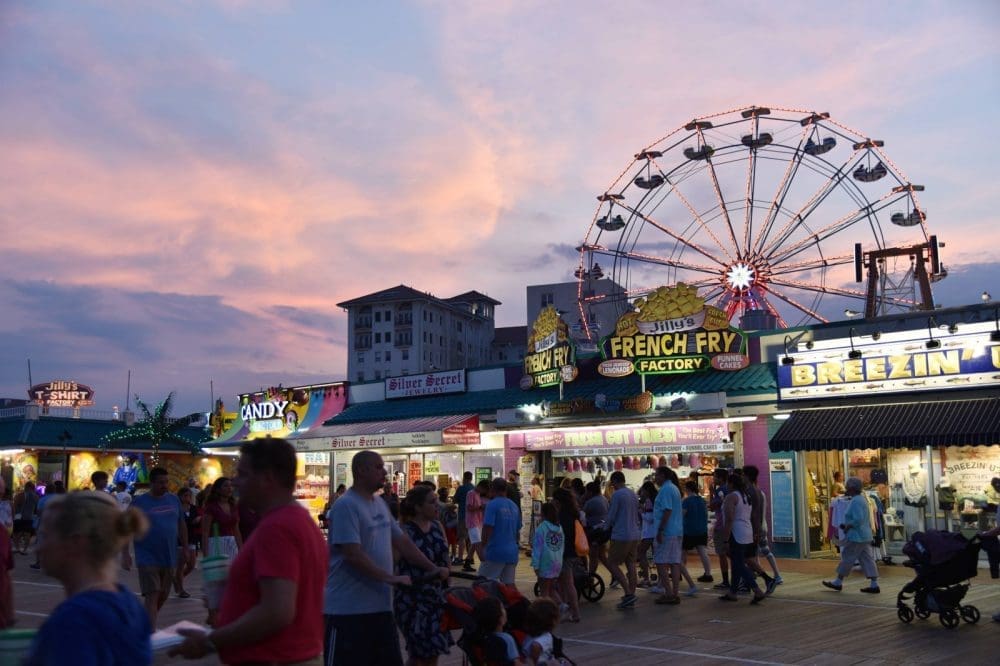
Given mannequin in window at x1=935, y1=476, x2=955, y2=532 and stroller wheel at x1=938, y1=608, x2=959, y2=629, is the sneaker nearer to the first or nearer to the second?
stroller wheel at x1=938, y1=608, x2=959, y2=629

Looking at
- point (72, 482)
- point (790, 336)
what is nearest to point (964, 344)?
point (790, 336)

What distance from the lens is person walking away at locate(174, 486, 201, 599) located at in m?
14.8

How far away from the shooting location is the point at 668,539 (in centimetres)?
1436

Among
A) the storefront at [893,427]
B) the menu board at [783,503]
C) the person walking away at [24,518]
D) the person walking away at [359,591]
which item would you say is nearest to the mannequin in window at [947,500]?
the storefront at [893,427]

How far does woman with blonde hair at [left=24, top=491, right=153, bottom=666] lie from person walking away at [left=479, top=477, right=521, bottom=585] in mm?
7746

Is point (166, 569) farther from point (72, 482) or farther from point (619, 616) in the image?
point (72, 482)

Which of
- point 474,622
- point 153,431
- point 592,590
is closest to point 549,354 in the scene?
point 592,590

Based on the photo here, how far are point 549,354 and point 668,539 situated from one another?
11.1 m

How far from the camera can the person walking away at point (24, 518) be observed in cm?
2428

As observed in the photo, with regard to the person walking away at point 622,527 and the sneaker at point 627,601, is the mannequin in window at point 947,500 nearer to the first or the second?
the person walking away at point 622,527

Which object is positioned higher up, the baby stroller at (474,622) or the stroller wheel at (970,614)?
the baby stroller at (474,622)

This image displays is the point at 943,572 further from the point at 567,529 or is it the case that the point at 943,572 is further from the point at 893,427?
the point at 893,427

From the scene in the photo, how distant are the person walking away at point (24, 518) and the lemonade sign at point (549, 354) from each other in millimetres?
12393

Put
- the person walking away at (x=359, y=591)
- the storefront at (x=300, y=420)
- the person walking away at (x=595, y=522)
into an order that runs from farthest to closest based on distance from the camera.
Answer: the storefront at (x=300, y=420) → the person walking away at (x=595, y=522) → the person walking away at (x=359, y=591)
